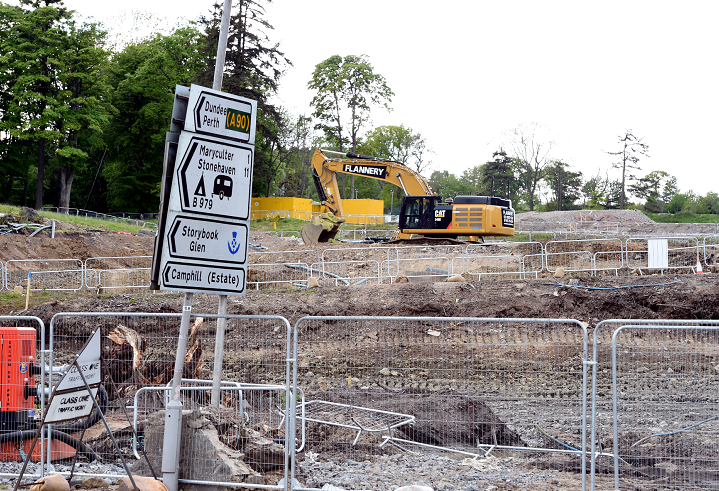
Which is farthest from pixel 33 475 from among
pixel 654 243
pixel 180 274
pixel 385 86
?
pixel 385 86

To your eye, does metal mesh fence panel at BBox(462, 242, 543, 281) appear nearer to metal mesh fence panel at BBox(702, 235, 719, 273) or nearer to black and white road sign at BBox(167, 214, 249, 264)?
metal mesh fence panel at BBox(702, 235, 719, 273)

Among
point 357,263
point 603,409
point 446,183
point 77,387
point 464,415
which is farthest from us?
point 446,183

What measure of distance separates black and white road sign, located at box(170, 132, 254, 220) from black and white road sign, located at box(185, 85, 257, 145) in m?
0.10

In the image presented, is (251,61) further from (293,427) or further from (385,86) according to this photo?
(293,427)

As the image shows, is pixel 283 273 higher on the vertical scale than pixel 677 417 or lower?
higher

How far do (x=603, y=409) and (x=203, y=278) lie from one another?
7.07m

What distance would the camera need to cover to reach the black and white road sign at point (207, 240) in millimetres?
6414

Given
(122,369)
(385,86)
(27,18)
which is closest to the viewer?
(122,369)

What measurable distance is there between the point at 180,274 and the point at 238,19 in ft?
169

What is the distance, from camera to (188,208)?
6492 mm

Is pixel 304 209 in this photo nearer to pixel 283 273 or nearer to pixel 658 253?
pixel 283 273

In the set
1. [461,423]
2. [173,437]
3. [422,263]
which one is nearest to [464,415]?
[461,423]

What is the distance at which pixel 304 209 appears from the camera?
56.0m

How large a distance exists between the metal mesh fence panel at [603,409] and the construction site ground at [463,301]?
283 centimetres
